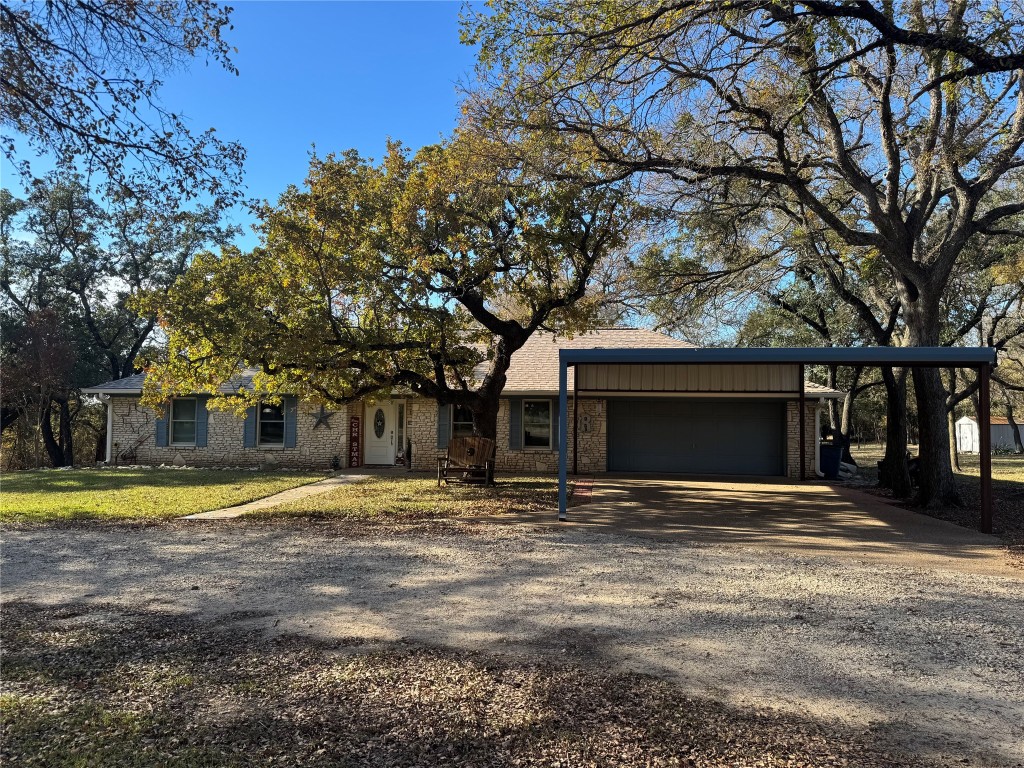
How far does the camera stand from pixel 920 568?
698cm

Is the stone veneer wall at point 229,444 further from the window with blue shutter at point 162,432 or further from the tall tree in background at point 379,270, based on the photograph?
the tall tree in background at point 379,270

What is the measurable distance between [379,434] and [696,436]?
9.34 metres

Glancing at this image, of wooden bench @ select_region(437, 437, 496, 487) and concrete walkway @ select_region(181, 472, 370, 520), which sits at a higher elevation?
wooden bench @ select_region(437, 437, 496, 487)

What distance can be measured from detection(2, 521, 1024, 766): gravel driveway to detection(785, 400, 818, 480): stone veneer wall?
36.0 feet

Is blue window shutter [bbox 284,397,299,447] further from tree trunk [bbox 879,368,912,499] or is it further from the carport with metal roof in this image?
tree trunk [bbox 879,368,912,499]

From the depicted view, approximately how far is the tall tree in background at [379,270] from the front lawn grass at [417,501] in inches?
90.0

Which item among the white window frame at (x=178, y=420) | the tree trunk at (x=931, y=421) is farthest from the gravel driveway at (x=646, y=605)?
the white window frame at (x=178, y=420)

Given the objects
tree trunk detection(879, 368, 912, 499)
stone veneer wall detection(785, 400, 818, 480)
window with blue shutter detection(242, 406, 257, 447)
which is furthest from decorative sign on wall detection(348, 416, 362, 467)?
tree trunk detection(879, 368, 912, 499)

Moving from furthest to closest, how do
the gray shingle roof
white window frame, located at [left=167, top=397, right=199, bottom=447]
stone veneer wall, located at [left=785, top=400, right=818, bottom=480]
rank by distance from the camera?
white window frame, located at [left=167, top=397, right=199, bottom=447]
the gray shingle roof
stone veneer wall, located at [left=785, top=400, right=818, bottom=480]

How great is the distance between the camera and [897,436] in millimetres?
14281

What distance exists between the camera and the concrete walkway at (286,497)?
1025 centimetres

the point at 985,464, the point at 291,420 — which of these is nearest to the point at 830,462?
the point at 985,464

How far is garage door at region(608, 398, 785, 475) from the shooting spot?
18141 mm

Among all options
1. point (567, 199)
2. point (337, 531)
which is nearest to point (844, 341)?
point (567, 199)
